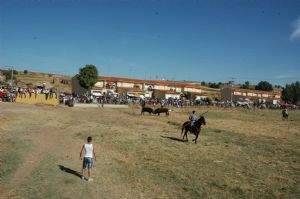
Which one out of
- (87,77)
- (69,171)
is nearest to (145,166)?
(69,171)

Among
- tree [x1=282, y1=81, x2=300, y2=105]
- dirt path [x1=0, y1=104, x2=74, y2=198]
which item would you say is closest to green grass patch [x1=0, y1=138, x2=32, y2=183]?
dirt path [x1=0, y1=104, x2=74, y2=198]

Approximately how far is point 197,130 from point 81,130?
9.62m

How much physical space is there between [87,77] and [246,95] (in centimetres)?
6731

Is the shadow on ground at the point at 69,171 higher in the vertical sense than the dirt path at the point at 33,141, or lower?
lower

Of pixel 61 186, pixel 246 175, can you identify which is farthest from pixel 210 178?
pixel 61 186

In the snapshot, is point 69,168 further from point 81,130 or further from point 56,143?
point 81,130

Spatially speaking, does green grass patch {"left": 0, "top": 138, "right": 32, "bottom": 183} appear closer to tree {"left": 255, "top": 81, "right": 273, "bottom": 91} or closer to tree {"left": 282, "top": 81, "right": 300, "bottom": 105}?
tree {"left": 282, "top": 81, "right": 300, "bottom": 105}

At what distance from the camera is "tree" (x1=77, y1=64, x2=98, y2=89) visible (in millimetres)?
96562

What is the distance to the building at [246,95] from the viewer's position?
124438 mm

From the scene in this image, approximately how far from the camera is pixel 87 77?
317 ft

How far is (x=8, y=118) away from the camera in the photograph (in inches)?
1266

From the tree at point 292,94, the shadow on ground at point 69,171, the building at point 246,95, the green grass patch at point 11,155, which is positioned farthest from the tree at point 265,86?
the shadow on ground at point 69,171

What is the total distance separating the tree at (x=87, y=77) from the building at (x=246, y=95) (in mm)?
46230

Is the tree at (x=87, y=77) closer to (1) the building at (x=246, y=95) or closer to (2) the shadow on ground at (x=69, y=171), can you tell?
(1) the building at (x=246, y=95)
